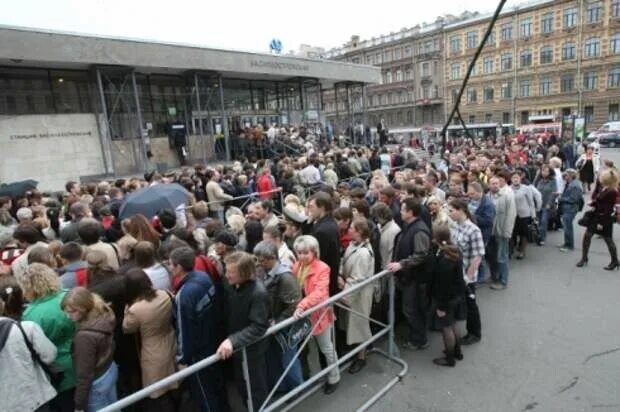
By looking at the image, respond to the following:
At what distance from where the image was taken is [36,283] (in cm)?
292

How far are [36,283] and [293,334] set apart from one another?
212 centimetres

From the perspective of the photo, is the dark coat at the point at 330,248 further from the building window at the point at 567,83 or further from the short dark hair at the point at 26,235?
the building window at the point at 567,83

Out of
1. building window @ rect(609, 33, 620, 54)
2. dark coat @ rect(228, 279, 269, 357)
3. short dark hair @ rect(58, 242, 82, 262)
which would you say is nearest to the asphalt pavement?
dark coat @ rect(228, 279, 269, 357)

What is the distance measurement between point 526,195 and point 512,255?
1337 mm

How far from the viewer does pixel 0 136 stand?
13672 mm

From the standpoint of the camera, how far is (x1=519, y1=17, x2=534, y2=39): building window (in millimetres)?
52375

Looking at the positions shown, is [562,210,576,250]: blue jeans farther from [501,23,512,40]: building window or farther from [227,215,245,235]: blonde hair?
[501,23,512,40]: building window

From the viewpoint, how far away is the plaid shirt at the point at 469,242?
198 inches

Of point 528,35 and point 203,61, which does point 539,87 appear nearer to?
point 528,35

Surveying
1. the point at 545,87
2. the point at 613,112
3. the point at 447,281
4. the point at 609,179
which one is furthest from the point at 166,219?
the point at 545,87

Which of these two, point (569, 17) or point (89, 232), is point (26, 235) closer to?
point (89, 232)

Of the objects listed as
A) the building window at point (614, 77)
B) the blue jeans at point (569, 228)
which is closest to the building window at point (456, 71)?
the building window at point (614, 77)

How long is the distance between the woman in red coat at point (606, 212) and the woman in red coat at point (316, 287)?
18.5 ft

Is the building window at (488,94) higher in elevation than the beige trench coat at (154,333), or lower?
higher
